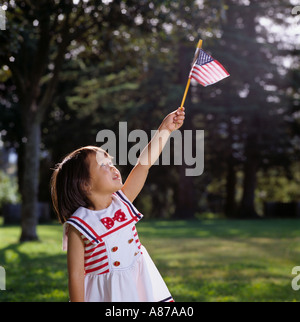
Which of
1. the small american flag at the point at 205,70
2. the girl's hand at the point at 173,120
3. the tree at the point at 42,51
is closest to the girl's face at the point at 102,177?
the girl's hand at the point at 173,120

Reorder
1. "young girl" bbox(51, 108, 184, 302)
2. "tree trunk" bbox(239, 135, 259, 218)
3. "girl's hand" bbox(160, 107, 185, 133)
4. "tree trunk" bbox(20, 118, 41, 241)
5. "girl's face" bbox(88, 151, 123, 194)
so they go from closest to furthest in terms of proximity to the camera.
A: "young girl" bbox(51, 108, 184, 302), "girl's face" bbox(88, 151, 123, 194), "girl's hand" bbox(160, 107, 185, 133), "tree trunk" bbox(20, 118, 41, 241), "tree trunk" bbox(239, 135, 259, 218)

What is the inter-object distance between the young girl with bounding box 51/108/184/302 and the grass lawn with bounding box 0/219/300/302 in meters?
2.61

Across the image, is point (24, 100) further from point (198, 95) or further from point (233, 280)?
point (198, 95)

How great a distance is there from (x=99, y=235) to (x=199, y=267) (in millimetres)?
5331

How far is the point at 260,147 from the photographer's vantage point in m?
22.9

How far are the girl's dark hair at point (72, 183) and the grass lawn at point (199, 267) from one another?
108 inches

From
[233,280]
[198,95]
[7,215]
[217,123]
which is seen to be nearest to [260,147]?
[217,123]

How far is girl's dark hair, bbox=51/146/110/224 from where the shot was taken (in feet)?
8.78

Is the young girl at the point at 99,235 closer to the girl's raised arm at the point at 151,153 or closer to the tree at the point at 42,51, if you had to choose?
the girl's raised arm at the point at 151,153

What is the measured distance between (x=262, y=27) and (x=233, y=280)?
19.9m

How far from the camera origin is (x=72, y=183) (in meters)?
2.67

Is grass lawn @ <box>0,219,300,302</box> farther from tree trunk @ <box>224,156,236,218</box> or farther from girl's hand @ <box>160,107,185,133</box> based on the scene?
tree trunk @ <box>224,156,236,218</box>

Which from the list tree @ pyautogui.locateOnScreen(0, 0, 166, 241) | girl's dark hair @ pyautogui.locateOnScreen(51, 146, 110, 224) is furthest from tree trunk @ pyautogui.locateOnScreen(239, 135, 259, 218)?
girl's dark hair @ pyautogui.locateOnScreen(51, 146, 110, 224)

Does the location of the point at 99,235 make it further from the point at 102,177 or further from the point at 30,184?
the point at 30,184
